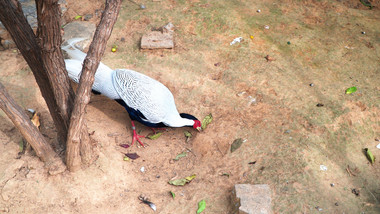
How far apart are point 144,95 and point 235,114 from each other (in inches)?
53.7

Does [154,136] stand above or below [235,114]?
below

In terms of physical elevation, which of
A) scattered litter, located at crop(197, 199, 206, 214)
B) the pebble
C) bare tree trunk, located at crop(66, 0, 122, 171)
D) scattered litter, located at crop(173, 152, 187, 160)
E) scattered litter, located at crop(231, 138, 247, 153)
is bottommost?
scattered litter, located at crop(173, 152, 187, 160)

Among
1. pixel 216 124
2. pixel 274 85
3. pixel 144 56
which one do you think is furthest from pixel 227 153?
pixel 144 56

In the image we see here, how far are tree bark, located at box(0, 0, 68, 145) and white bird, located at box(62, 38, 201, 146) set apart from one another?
880 mm

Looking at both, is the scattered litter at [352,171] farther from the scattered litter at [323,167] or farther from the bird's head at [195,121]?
the bird's head at [195,121]

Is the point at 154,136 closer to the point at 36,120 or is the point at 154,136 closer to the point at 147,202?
the point at 147,202

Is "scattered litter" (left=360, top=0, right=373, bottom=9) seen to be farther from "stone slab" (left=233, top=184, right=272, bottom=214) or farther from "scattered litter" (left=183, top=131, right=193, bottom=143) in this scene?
"stone slab" (left=233, top=184, right=272, bottom=214)

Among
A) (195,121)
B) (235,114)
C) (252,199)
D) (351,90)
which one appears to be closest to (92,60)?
(195,121)

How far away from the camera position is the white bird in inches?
Result: 146

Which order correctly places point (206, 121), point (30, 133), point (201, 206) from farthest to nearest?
point (206, 121) → point (201, 206) → point (30, 133)

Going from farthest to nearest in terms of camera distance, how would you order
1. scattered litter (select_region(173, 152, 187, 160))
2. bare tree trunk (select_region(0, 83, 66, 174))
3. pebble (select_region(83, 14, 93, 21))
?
pebble (select_region(83, 14, 93, 21)) < scattered litter (select_region(173, 152, 187, 160)) < bare tree trunk (select_region(0, 83, 66, 174))

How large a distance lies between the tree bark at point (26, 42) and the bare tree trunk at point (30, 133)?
0.90 ft

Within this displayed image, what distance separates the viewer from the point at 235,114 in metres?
4.20

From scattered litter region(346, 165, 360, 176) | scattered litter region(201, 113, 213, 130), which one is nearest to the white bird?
scattered litter region(201, 113, 213, 130)
